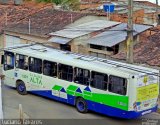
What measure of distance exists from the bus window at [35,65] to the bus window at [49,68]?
34cm

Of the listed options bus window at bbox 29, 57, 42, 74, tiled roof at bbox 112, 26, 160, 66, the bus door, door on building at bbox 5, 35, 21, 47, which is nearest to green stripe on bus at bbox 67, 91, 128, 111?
bus window at bbox 29, 57, 42, 74

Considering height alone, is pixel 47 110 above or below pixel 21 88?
below

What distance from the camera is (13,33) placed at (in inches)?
1266

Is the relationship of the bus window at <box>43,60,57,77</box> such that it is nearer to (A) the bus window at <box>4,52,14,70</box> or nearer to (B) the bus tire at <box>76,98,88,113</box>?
(B) the bus tire at <box>76,98,88,113</box>

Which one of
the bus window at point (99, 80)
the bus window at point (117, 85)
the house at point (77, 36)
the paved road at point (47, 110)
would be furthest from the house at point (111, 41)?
the bus window at point (117, 85)

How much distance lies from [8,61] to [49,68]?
3.15m

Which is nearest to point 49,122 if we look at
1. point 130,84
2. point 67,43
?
point 130,84

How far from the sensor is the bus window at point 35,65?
22312 millimetres

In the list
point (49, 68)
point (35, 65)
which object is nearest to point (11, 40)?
point (35, 65)

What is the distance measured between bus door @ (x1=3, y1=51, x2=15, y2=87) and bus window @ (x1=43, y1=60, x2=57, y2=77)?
8.08 ft

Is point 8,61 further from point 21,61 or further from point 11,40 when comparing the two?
point 11,40

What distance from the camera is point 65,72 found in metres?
21.2

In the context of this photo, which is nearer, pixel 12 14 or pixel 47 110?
pixel 47 110

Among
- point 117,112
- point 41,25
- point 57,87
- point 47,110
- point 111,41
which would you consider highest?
point 41,25
